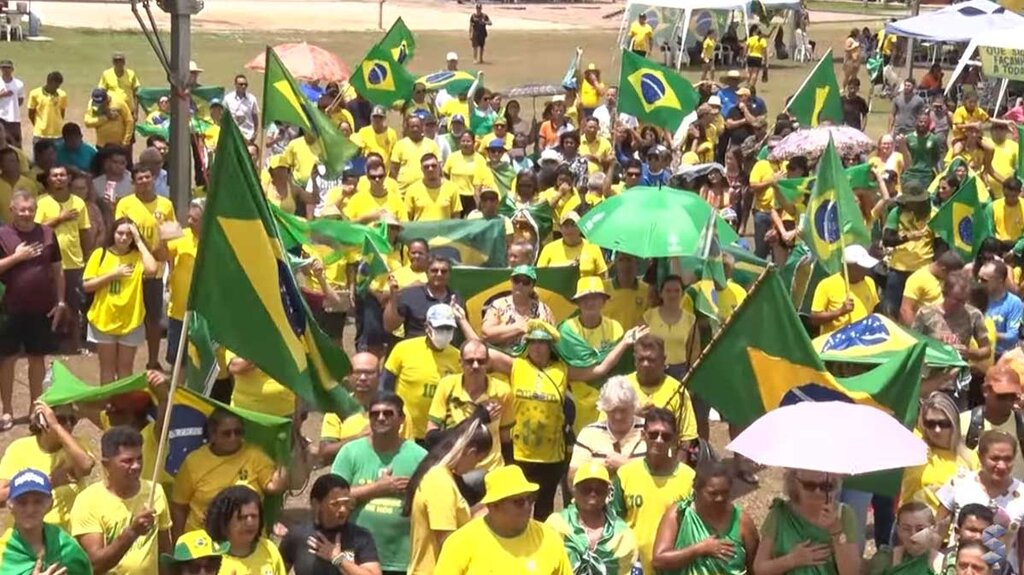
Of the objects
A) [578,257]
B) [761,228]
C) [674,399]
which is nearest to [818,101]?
[761,228]

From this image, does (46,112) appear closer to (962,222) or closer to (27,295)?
(27,295)

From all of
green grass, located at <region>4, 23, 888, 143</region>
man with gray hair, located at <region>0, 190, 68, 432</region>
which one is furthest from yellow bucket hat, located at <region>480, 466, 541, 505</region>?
green grass, located at <region>4, 23, 888, 143</region>

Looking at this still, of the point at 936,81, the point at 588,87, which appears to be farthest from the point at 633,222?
the point at 936,81

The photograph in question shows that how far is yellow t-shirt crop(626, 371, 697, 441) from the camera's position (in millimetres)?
8711

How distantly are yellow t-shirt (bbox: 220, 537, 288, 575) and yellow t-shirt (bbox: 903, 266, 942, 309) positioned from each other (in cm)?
576

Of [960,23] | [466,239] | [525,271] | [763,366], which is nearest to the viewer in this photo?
[763,366]

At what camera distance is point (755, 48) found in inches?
1369

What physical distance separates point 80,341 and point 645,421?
742cm

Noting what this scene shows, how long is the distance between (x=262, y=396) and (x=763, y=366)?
2.79 metres

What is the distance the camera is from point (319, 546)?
7191 millimetres

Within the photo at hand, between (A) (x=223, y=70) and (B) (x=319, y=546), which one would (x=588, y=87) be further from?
(B) (x=319, y=546)

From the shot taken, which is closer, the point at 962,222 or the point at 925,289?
the point at 925,289

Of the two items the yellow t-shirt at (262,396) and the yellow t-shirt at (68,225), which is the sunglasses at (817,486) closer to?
the yellow t-shirt at (262,396)

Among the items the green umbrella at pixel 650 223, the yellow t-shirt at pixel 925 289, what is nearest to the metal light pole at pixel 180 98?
the green umbrella at pixel 650 223
